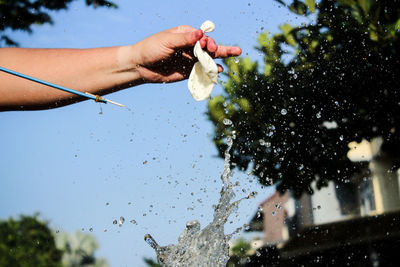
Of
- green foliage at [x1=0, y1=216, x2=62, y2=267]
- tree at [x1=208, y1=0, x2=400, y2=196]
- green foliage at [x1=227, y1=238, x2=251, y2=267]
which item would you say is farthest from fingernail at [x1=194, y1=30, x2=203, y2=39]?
green foliage at [x1=0, y1=216, x2=62, y2=267]

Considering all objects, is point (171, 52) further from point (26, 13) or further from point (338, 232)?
point (338, 232)

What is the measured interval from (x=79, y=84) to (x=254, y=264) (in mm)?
4183

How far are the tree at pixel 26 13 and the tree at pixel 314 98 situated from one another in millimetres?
1608

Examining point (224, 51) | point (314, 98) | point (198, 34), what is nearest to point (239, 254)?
point (314, 98)

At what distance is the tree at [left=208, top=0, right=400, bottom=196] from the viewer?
2.25 meters

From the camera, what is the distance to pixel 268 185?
2.83 metres

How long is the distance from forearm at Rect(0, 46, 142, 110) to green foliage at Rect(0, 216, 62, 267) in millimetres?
18497

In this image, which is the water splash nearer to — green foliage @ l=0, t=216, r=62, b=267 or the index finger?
the index finger

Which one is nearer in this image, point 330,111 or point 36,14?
point 330,111

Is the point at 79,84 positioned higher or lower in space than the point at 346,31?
lower

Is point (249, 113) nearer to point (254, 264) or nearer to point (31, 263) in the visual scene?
point (254, 264)

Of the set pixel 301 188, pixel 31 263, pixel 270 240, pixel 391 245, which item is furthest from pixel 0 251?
pixel 301 188

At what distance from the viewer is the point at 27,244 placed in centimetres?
2367

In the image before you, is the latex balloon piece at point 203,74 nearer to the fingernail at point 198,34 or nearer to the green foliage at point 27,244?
the fingernail at point 198,34
